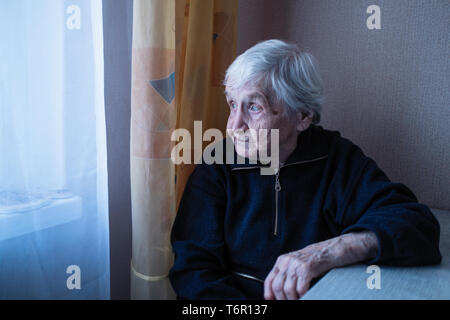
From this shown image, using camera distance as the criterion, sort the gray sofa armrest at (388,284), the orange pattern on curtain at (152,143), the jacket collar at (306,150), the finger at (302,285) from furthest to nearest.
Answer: the jacket collar at (306,150) < the orange pattern on curtain at (152,143) < the finger at (302,285) < the gray sofa armrest at (388,284)

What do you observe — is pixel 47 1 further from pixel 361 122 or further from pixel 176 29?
pixel 361 122

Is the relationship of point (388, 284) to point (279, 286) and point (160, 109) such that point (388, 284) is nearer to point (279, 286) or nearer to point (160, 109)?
point (279, 286)

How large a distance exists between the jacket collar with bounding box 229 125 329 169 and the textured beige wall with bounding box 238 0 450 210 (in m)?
0.37

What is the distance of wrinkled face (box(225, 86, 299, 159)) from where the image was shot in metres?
1.06

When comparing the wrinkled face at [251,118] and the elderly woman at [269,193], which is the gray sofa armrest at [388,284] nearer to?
the elderly woman at [269,193]

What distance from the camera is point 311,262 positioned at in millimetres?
860

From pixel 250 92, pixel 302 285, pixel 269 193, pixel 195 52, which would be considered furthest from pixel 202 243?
pixel 195 52

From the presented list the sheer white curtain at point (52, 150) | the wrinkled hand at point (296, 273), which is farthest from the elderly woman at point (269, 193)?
the sheer white curtain at point (52, 150)

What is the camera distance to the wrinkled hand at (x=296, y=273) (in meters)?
0.84

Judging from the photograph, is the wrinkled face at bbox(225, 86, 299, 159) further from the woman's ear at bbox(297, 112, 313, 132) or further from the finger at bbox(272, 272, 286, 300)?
the finger at bbox(272, 272, 286, 300)

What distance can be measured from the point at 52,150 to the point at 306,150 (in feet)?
2.47

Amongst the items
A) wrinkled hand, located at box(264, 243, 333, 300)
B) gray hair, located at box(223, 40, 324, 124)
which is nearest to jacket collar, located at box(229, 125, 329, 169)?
gray hair, located at box(223, 40, 324, 124)

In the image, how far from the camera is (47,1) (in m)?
0.90

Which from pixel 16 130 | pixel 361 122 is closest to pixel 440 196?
pixel 361 122
